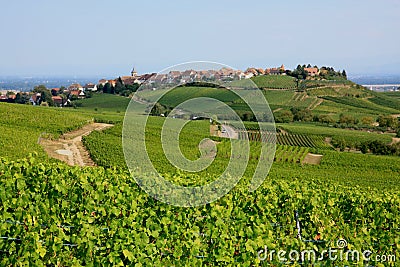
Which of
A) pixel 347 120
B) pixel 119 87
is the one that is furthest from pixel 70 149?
pixel 119 87

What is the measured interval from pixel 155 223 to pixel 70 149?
88.1 ft

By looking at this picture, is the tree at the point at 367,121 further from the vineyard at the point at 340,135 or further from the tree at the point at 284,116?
the vineyard at the point at 340,135

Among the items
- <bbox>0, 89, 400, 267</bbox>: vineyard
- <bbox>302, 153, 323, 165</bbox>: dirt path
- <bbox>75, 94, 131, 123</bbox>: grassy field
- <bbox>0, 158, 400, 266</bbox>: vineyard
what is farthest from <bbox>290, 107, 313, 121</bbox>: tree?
<bbox>0, 158, 400, 266</bbox>: vineyard

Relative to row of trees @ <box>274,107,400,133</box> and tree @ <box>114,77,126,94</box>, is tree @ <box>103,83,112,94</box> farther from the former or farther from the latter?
row of trees @ <box>274,107,400,133</box>

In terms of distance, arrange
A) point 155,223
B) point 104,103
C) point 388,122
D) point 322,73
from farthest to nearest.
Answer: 1. point 322,73
2. point 104,103
3. point 388,122
4. point 155,223

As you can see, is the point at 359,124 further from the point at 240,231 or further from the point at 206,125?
the point at 240,231

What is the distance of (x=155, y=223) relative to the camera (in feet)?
20.2

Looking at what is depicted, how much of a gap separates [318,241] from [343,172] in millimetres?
32248

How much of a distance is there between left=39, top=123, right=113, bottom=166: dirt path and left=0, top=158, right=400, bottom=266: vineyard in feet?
64.4

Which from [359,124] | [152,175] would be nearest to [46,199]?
[152,175]

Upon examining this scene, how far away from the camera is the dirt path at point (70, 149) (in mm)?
28047

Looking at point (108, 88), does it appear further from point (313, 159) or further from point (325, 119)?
point (313, 159)

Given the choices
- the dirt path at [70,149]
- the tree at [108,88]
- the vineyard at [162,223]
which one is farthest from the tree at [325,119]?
the vineyard at [162,223]

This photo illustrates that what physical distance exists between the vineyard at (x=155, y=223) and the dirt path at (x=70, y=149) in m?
19.6
